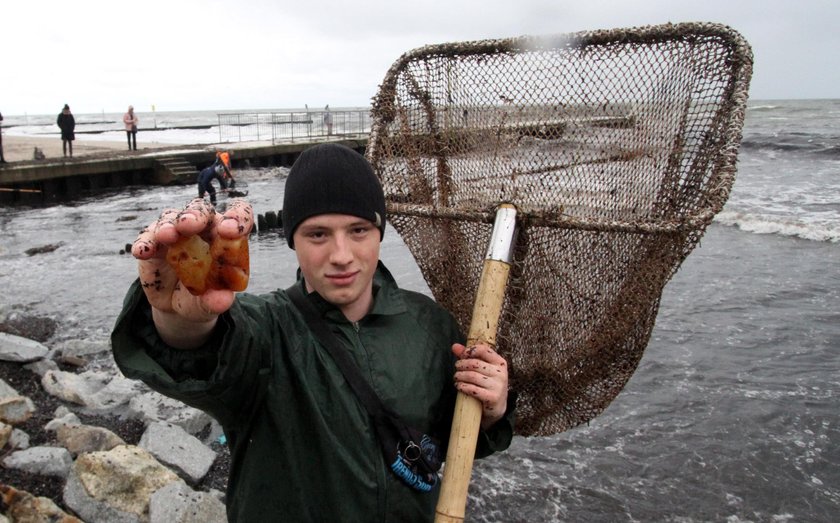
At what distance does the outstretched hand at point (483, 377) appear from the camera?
73.0 inches

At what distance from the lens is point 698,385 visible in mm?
6840

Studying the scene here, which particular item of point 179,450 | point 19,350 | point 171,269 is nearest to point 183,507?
point 179,450

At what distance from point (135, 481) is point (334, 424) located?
337 centimetres

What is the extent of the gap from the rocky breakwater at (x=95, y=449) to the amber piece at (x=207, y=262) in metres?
3.29

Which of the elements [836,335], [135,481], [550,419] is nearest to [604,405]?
[550,419]

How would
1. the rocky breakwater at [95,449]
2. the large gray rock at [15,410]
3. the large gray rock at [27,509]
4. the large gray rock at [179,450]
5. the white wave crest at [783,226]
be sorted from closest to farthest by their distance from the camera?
the large gray rock at [27,509]
the rocky breakwater at [95,449]
the large gray rock at [179,450]
the large gray rock at [15,410]
the white wave crest at [783,226]

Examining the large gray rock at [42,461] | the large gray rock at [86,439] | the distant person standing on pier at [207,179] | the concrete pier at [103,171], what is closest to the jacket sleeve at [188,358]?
the large gray rock at [42,461]

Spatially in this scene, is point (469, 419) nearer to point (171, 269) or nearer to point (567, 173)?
point (171, 269)

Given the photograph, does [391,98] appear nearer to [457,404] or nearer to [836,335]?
[457,404]

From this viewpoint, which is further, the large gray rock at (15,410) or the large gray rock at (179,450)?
the large gray rock at (15,410)

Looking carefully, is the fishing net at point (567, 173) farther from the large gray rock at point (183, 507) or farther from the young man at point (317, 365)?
the large gray rock at point (183, 507)

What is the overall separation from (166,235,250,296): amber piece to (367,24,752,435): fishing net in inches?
52.1

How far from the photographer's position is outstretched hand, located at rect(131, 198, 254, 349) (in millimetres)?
1232

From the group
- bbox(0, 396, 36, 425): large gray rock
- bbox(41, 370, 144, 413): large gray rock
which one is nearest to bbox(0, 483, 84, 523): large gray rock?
bbox(0, 396, 36, 425): large gray rock
